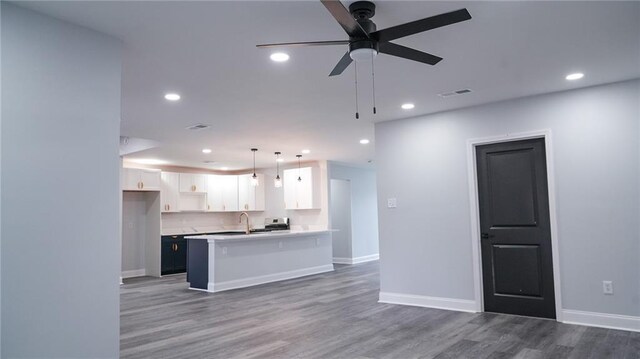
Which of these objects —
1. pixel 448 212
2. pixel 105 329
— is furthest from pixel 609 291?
pixel 105 329

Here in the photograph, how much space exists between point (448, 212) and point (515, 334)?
5.22ft

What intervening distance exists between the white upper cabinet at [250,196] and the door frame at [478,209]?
6342mm

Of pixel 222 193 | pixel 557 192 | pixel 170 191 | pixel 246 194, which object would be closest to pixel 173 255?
pixel 170 191

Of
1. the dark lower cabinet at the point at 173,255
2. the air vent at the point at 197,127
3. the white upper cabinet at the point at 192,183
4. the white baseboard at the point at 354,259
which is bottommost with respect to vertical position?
the white baseboard at the point at 354,259

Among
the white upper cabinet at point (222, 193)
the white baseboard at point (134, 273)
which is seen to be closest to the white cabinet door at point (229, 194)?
the white upper cabinet at point (222, 193)

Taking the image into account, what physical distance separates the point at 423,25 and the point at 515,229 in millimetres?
3298

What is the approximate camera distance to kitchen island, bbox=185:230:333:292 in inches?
271

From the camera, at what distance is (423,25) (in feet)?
7.77

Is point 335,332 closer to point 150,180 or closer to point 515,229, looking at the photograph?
point 515,229

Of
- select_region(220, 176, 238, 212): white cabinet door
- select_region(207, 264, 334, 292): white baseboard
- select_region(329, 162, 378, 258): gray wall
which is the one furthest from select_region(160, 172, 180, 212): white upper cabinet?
select_region(329, 162, 378, 258): gray wall

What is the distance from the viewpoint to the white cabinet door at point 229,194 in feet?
34.5

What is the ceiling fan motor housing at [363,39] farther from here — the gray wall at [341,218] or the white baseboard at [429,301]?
the gray wall at [341,218]

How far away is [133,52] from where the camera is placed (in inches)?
131

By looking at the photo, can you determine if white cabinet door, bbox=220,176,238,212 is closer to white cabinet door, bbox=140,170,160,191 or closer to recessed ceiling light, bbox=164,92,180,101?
white cabinet door, bbox=140,170,160,191
